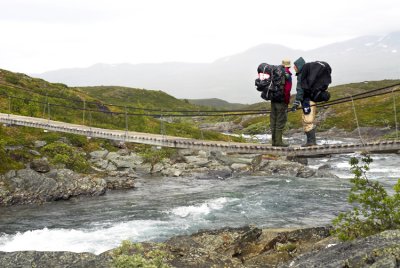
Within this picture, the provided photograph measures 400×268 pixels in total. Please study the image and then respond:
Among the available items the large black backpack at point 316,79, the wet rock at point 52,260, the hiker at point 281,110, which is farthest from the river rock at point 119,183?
the large black backpack at point 316,79

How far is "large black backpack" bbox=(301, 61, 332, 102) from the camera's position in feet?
38.5

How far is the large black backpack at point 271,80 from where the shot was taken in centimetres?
1241

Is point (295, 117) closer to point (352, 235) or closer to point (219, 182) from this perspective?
point (219, 182)

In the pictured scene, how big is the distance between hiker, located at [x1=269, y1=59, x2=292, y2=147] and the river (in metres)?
8.13

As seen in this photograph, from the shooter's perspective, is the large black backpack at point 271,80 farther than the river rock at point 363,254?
Yes

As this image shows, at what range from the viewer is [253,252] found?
15.0 metres

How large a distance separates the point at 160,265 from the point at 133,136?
1035 centimetres

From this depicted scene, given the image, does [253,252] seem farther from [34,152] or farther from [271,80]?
[34,152]

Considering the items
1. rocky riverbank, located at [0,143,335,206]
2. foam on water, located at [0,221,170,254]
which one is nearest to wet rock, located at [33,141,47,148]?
rocky riverbank, located at [0,143,335,206]

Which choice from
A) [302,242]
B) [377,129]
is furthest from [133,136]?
[377,129]

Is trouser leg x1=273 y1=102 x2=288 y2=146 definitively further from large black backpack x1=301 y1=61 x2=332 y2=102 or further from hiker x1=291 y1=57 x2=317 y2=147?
large black backpack x1=301 y1=61 x2=332 y2=102

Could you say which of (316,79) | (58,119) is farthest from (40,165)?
(316,79)

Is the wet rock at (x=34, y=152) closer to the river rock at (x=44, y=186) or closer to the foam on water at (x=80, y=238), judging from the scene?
the river rock at (x=44, y=186)

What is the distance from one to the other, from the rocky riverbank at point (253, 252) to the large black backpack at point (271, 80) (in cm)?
484
